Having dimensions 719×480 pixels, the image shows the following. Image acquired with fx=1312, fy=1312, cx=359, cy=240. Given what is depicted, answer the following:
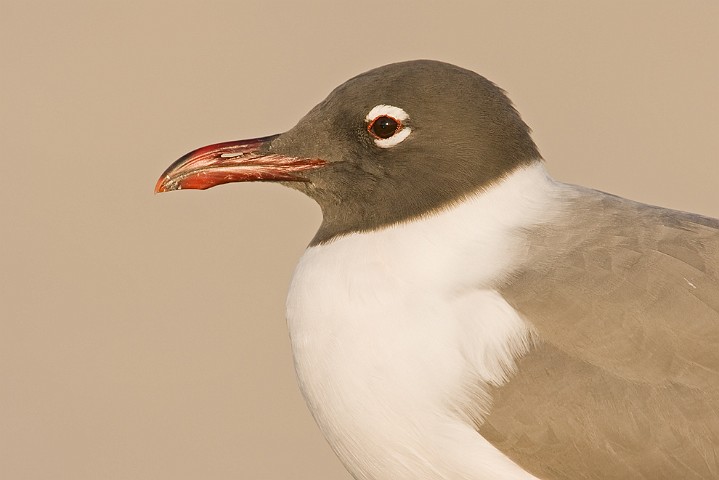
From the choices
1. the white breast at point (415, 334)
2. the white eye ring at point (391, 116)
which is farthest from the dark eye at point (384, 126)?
the white breast at point (415, 334)

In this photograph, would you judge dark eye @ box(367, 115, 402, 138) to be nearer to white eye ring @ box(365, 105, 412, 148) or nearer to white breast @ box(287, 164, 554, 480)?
white eye ring @ box(365, 105, 412, 148)

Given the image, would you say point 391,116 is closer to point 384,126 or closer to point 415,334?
point 384,126

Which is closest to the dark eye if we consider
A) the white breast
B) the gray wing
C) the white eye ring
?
the white eye ring

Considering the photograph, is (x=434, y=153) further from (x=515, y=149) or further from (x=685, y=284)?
(x=685, y=284)

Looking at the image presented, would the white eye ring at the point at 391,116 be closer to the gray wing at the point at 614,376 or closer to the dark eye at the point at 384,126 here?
the dark eye at the point at 384,126

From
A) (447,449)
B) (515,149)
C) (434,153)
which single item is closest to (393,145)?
(434,153)

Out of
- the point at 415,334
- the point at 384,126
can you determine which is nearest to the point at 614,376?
the point at 415,334
